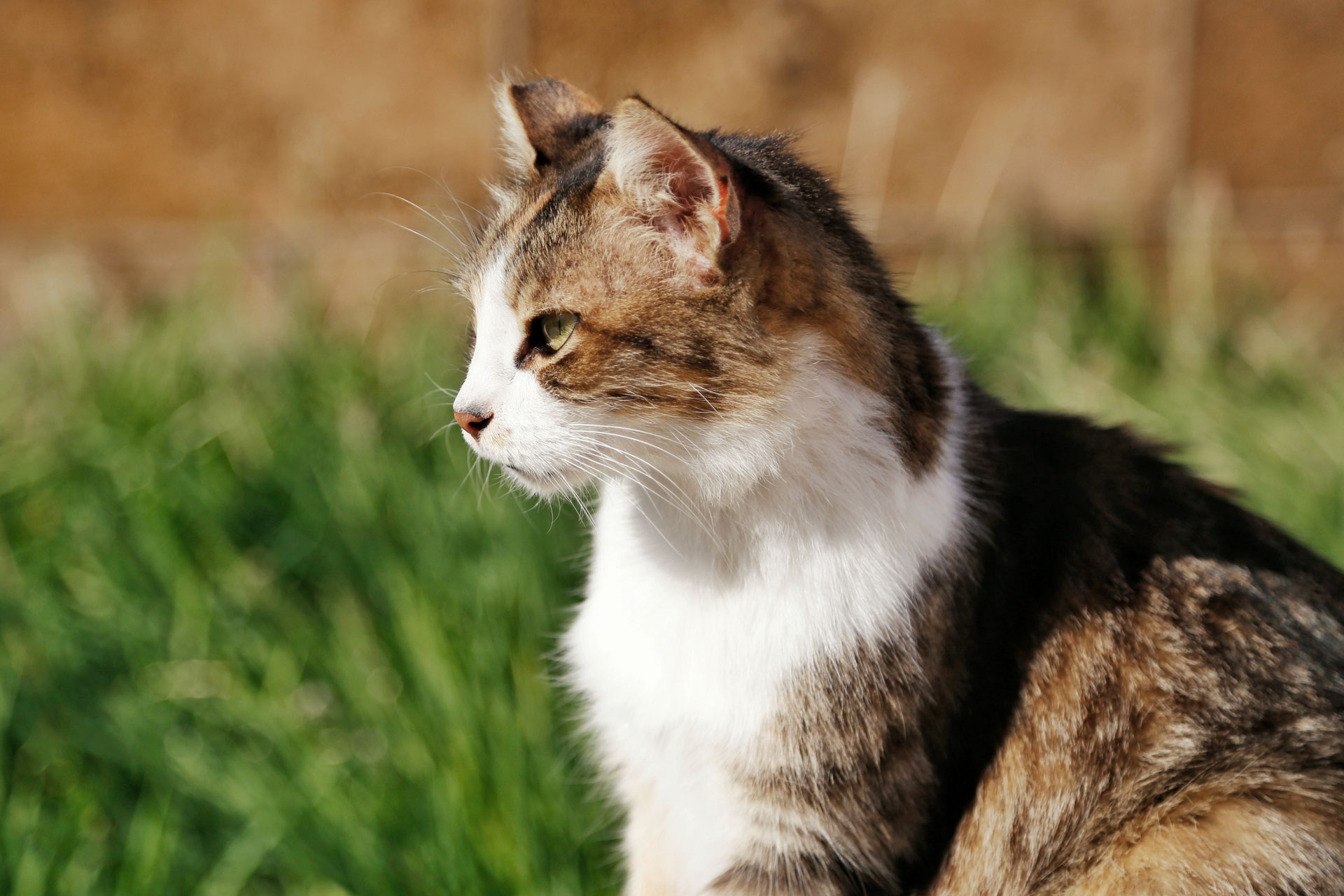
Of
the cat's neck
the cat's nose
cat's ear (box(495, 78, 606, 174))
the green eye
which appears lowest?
the cat's neck

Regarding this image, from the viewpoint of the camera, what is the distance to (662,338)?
121cm

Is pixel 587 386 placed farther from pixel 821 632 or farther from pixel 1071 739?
pixel 1071 739

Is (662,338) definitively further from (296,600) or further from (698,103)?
(698,103)

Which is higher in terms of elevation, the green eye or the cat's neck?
the green eye

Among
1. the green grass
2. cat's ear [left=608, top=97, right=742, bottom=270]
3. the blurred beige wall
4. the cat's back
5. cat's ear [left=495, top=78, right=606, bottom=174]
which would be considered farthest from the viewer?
the blurred beige wall

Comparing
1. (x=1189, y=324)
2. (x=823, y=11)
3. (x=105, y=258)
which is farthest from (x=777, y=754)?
(x=105, y=258)

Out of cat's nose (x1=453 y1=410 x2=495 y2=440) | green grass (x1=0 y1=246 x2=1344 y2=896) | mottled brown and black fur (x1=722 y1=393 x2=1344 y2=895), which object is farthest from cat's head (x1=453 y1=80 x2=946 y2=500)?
green grass (x1=0 y1=246 x2=1344 y2=896)

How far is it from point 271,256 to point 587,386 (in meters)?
2.47

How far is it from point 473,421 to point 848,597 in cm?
51

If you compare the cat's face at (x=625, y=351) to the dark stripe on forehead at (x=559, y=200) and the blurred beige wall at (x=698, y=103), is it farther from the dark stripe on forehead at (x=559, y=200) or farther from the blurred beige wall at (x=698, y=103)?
the blurred beige wall at (x=698, y=103)

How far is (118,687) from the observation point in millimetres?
1966

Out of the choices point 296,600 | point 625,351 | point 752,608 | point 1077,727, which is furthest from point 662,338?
point 296,600

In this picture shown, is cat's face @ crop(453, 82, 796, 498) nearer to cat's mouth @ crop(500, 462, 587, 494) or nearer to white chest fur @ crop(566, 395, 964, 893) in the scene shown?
cat's mouth @ crop(500, 462, 587, 494)

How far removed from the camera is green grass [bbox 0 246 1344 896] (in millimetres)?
1678
